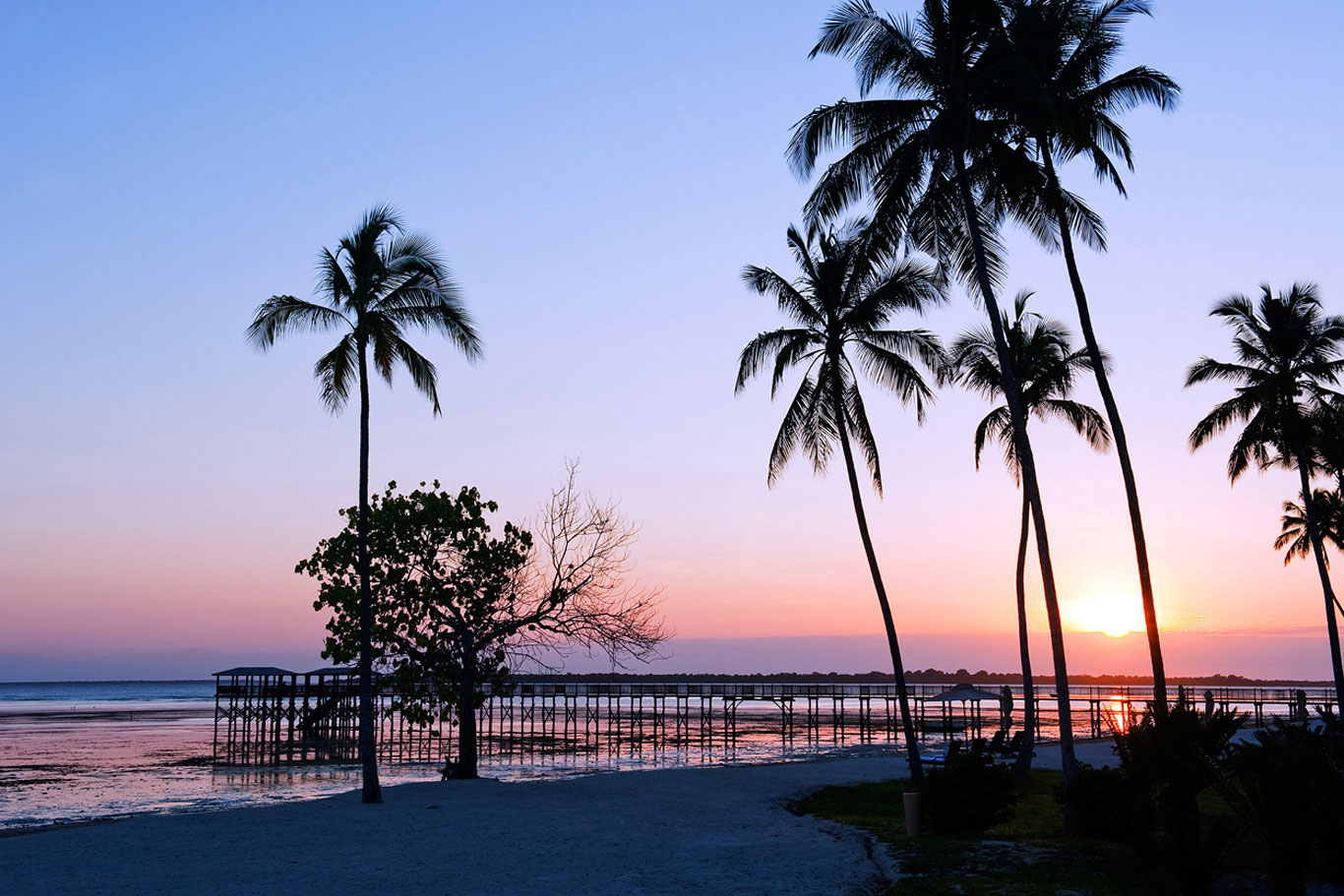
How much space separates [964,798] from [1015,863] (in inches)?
121

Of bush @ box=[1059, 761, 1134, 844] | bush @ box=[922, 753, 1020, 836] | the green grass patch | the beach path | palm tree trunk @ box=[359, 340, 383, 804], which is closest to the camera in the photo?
the green grass patch

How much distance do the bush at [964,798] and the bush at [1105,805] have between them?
1.07m

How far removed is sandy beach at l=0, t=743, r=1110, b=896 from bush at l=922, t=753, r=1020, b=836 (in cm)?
138

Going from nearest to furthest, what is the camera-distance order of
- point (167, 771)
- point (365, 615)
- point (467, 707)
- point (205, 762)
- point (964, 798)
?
point (964, 798) < point (365, 615) < point (467, 707) < point (167, 771) < point (205, 762)

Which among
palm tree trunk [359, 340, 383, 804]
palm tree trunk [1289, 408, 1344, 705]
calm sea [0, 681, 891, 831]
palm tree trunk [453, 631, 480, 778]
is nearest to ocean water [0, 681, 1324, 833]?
calm sea [0, 681, 891, 831]

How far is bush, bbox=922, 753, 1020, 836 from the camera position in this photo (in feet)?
57.4

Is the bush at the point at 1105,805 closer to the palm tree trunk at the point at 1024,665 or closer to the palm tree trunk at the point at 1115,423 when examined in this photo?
the palm tree trunk at the point at 1115,423

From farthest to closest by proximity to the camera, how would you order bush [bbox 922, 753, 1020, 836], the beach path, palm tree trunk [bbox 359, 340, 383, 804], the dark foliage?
palm tree trunk [bbox 359, 340, 383, 804] → bush [bbox 922, 753, 1020, 836] → the beach path → the dark foliage

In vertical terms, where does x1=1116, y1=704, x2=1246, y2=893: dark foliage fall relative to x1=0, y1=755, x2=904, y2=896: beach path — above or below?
above

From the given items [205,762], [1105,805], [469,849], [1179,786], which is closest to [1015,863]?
[1179,786]

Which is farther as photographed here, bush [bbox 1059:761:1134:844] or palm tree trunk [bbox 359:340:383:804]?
palm tree trunk [bbox 359:340:383:804]

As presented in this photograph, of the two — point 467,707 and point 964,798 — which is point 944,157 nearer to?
point 964,798

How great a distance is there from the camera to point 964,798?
17516 millimetres

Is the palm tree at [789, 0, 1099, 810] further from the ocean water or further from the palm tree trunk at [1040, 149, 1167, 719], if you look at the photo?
the ocean water
